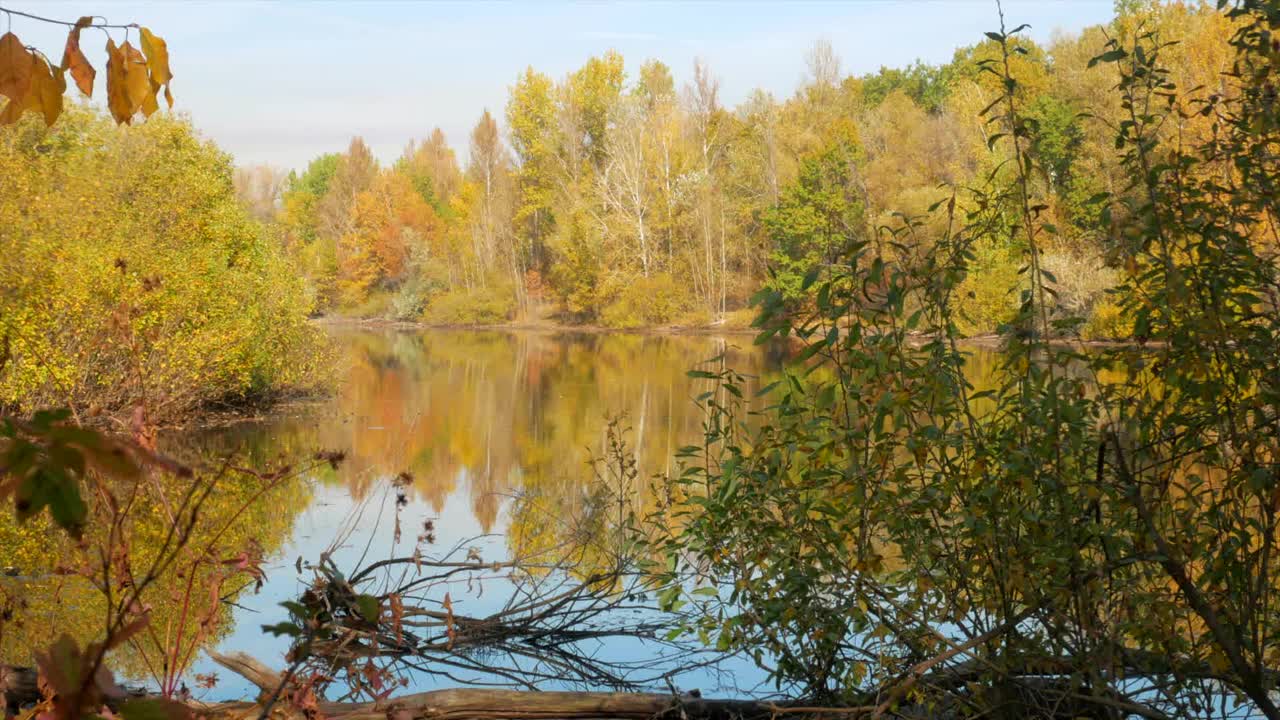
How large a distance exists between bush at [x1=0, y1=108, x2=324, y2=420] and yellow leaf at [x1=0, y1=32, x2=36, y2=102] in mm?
7948

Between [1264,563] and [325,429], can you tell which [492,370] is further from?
[1264,563]

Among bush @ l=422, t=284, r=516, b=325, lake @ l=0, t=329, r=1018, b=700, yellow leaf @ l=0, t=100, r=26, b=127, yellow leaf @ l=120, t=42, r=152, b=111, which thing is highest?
bush @ l=422, t=284, r=516, b=325

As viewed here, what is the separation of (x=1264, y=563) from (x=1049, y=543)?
1.86 feet

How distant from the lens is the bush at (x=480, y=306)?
45531 mm

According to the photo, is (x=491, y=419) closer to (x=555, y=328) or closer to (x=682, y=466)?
(x=682, y=466)

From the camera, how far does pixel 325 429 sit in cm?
1404

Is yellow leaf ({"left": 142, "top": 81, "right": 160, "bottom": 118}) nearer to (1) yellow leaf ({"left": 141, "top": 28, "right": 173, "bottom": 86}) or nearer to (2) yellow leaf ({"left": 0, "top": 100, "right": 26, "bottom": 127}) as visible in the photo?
(1) yellow leaf ({"left": 141, "top": 28, "right": 173, "bottom": 86})

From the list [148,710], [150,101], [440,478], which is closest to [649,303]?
[440,478]

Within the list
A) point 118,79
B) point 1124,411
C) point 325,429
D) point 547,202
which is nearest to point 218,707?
point 118,79

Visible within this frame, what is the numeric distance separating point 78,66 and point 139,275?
10911 millimetres

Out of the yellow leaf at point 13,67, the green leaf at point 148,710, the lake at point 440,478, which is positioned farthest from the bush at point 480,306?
the green leaf at point 148,710

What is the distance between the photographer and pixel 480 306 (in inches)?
1793

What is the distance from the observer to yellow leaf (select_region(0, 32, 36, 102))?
1.91 m

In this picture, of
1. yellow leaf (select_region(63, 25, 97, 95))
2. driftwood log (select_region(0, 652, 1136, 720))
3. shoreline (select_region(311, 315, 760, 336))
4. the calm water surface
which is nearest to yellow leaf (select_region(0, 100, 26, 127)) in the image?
yellow leaf (select_region(63, 25, 97, 95))
